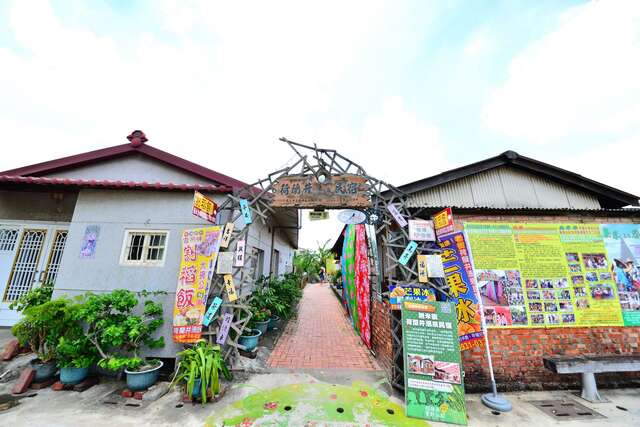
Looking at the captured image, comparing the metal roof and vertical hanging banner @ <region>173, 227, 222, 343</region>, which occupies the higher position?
the metal roof

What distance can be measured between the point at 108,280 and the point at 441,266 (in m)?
6.50

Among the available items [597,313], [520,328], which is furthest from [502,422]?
[597,313]

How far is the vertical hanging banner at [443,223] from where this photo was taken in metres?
3.79

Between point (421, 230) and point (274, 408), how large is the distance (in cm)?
370

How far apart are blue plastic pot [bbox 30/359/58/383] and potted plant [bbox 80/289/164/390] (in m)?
0.69

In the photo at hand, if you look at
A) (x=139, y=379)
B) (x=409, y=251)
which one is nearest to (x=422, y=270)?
(x=409, y=251)

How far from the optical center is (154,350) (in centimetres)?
432

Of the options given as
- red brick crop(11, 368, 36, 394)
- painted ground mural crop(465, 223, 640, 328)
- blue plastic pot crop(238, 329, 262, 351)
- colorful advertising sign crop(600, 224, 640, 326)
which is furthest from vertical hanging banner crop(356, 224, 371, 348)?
red brick crop(11, 368, 36, 394)

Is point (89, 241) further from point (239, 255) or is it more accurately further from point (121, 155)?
point (239, 255)

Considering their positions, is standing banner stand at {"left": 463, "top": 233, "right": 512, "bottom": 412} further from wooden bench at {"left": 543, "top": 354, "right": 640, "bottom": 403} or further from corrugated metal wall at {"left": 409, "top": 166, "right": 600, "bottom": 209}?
corrugated metal wall at {"left": 409, "top": 166, "right": 600, "bottom": 209}

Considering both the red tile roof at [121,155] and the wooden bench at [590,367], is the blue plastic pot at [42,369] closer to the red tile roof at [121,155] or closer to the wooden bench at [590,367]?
the red tile roof at [121,155]

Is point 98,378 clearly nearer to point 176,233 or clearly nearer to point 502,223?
point 176,233

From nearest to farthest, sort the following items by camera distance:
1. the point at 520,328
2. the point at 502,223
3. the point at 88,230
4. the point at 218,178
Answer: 1. the point at 520,328
2. the point at 502,223
3. the point at 88,230
4. the point at 218,178

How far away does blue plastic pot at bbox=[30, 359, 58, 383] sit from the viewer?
381 cm
